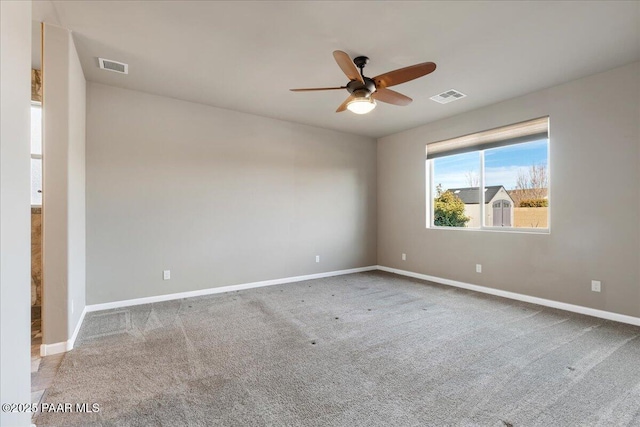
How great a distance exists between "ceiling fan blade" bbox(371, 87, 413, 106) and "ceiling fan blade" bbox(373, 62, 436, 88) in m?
0.13

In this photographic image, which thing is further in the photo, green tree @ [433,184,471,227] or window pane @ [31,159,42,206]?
green tree @ [433,184,471,227]

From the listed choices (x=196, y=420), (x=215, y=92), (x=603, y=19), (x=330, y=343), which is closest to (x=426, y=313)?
(x=330, y=343)

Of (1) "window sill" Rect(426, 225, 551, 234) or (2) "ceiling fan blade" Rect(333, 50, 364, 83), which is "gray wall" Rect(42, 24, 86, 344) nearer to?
(2) "ceiling fan blade" Rect(333, 50, 364, 83)

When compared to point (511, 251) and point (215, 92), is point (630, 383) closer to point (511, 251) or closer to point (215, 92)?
point (511, 251)

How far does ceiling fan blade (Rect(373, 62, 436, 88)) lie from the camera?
237 cm

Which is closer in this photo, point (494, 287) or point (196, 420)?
point (196, 420)

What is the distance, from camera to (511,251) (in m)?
4.07

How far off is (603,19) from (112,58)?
450 cm

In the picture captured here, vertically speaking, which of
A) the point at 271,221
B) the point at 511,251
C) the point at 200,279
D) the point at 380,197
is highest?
the point at 380,197

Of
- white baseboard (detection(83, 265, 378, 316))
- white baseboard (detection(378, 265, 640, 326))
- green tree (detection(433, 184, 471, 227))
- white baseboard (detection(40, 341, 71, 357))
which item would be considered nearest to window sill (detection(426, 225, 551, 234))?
green tree (detection(433, 184, 471, 227))

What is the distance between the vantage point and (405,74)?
2521 millimetres

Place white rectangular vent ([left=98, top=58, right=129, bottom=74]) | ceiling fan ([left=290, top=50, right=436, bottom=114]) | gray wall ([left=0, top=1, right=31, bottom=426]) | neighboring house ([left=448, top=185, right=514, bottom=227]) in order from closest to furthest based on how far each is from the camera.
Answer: gray wall ([left=0, top=1, right=31, bottom=426]) < ceiling fan ([left=290, top=50, right=436, bottom=114]) < white rectangular vent ([left=98, top=58, right=129, bottom=74]) < neighboring house ([left=448, top=185, right=514, bottom=227])

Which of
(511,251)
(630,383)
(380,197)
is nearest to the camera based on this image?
(630,383)

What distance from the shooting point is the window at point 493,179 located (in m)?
3.88
